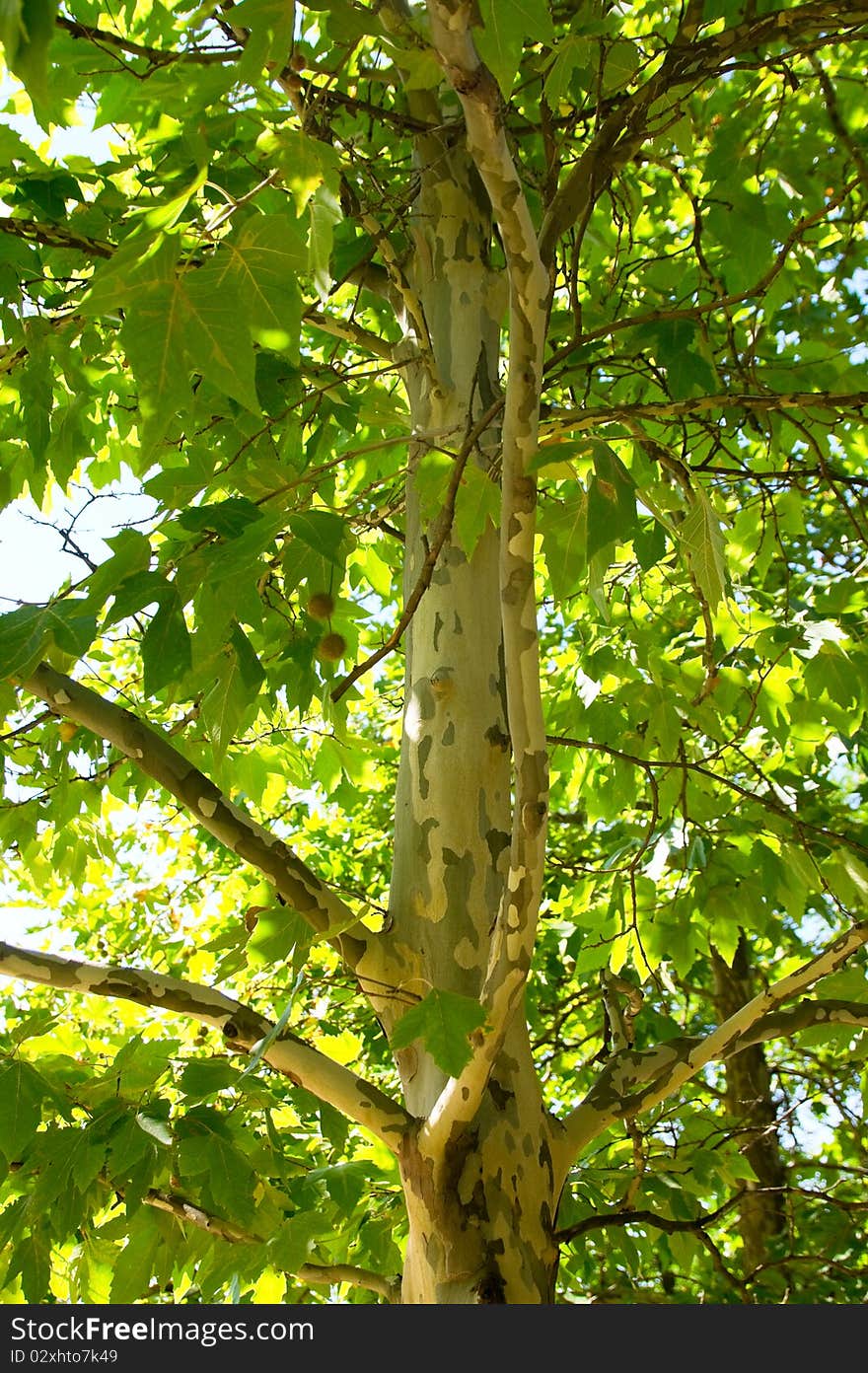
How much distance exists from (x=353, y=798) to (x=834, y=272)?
1.97 m

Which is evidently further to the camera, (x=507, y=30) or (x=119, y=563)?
(x=119, y=563)

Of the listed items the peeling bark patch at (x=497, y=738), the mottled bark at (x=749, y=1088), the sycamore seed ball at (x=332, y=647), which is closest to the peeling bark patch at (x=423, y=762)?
the peeling bark patch at (x=497, y=738)

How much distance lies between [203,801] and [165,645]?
36 cm

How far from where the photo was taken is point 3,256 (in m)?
2.14

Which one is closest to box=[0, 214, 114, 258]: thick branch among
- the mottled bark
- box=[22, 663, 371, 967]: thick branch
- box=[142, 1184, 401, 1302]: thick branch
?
box=[22, 663, 371, 967]: thick branch

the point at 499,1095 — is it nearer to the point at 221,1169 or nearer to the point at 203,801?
the point at 221,1169

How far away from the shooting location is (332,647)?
221 centimetres

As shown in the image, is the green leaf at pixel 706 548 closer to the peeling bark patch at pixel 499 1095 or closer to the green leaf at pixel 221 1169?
the peeling bark patch at pixel 499 1095

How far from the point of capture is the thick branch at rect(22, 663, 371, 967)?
6.39 ft

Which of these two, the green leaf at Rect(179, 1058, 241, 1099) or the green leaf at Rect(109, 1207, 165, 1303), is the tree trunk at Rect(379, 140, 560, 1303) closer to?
the green leaf at Rect(179, 1058, 241, 1099)

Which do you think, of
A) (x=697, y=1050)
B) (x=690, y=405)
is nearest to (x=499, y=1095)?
(x=697, y=1050)

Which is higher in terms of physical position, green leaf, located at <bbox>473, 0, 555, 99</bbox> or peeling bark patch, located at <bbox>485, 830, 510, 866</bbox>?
green leaf, located at <bbox>473, 0, 555, 99</bbox>

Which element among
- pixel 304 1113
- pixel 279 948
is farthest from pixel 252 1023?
pixel 304 1113

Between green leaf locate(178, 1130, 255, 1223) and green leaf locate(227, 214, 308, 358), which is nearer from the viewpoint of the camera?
green leaf locate(227, 214, 308, 358)
